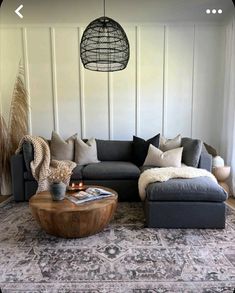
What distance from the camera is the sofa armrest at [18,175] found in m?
3.54

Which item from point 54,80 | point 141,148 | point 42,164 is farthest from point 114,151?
point 54,80

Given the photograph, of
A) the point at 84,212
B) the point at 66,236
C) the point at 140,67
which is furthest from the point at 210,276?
the point at 140,67

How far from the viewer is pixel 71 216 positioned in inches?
90.4

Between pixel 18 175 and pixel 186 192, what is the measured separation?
230cm

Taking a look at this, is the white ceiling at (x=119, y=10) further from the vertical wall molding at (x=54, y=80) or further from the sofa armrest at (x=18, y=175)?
the sofa armrest at (x=18, y=175)

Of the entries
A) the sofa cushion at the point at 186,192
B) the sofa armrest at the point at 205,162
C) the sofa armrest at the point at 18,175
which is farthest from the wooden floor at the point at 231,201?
the sofa armrest at the point at 18,175

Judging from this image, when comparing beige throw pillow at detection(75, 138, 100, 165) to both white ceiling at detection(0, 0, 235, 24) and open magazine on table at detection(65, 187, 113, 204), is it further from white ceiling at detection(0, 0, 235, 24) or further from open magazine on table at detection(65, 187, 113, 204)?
white ceiling at detection(0, 0, 235, 24)

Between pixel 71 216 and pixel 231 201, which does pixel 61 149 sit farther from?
pixel 231 201

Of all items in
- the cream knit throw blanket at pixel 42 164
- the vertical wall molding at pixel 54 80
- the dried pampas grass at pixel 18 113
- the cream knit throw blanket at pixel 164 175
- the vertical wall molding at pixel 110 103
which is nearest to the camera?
the cream knit throw blanket at pixel 164 175

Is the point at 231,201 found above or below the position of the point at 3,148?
below

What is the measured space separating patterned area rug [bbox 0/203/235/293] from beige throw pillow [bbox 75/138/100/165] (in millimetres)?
1312

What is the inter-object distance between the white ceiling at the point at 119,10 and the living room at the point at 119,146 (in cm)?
3

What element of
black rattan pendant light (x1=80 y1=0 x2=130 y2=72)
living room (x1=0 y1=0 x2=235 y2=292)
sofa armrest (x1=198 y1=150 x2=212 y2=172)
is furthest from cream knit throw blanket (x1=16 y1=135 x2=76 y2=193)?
sofa armrest (x1=198 y1=150 x2=212 y2=172)

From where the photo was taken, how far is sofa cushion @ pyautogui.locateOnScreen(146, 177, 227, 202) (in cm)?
263
